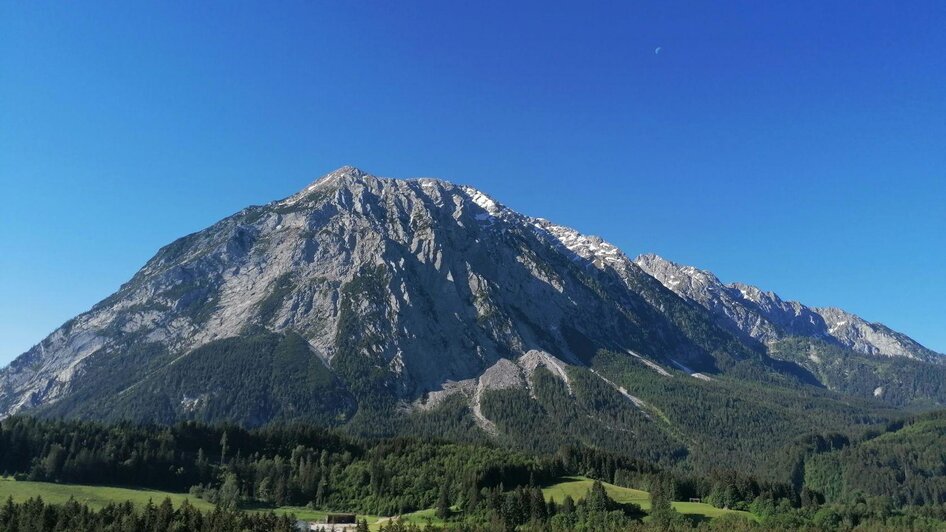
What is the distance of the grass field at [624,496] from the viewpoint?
158 m

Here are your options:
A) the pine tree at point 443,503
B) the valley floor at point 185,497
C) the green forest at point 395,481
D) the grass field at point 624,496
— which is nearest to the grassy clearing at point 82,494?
the valley floor at point 185,497

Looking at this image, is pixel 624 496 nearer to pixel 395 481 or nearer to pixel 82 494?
pixel 395 481

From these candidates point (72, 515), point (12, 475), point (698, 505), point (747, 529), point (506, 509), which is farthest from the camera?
point (698, 505)

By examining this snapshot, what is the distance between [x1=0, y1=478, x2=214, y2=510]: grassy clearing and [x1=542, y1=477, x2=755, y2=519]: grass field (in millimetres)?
84538

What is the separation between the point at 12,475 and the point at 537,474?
13171cm

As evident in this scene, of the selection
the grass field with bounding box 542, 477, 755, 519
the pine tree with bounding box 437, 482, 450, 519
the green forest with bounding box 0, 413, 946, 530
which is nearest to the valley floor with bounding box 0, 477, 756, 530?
the grass field with bounding box 542, 477, 755, 519

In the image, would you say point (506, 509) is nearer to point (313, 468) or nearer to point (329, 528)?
point (329, 528)

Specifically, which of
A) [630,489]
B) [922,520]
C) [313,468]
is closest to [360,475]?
[313,468]

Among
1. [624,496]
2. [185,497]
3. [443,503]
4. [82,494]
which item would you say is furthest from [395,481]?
[82,494]

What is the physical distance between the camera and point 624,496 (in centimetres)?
16762

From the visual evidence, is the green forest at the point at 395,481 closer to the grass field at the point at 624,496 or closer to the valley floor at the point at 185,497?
the grass field at the point at 624,496

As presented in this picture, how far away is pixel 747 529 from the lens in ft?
436

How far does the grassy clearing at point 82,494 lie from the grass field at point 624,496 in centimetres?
8454

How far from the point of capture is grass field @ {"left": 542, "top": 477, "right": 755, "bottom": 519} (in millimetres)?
158000
